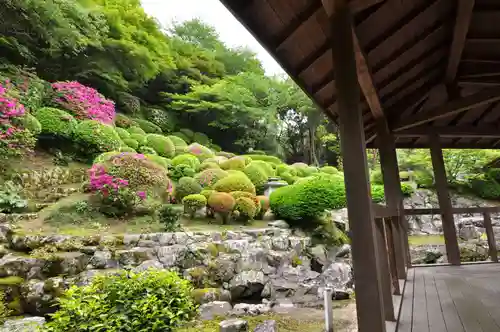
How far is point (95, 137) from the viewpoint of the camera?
879cm

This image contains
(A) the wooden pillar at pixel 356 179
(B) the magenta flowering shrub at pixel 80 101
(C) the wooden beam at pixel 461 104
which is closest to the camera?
(A) the wooden pillar at pixel 356 179

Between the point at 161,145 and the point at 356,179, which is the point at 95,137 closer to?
the point at 161,145

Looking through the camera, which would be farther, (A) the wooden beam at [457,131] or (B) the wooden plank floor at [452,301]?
(A) the wooden beam at [457,131]

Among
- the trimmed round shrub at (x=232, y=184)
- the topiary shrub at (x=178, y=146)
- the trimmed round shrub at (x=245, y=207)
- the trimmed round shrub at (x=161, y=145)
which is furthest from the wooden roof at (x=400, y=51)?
the topiary shrub at (x=178, y=146)

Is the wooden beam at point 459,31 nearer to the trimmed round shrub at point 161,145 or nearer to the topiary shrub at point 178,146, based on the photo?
the trimmed round shrub at point 161,145

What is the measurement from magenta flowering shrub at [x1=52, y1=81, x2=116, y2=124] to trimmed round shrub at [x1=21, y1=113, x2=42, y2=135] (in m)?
1.64

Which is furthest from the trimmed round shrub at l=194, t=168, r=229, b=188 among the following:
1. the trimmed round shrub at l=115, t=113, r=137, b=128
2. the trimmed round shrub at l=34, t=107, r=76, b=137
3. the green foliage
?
the trimmed round shrub at l=115, t=113, r=137, b=128

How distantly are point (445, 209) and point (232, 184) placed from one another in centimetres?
497

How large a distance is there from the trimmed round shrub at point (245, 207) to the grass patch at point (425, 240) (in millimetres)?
5132

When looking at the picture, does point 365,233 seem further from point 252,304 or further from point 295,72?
point 252,304

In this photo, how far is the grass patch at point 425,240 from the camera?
8.87m

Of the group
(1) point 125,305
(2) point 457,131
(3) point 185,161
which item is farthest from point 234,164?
(1) point 125,305

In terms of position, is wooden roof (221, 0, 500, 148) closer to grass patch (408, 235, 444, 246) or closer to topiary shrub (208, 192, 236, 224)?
topiary shrub (208, 192, 236, 224)

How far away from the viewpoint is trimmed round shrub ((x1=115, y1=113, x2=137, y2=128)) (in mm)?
11930
